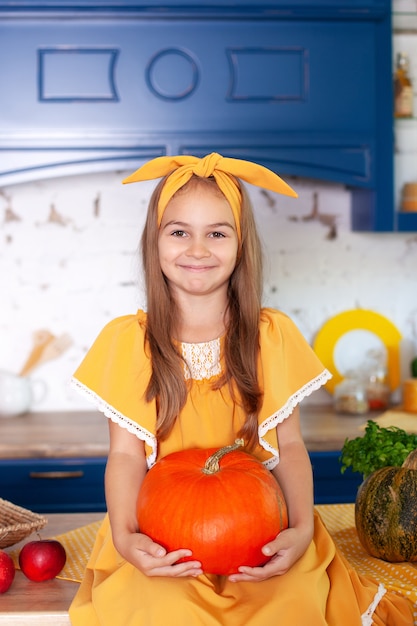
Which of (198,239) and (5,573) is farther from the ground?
(198,239)

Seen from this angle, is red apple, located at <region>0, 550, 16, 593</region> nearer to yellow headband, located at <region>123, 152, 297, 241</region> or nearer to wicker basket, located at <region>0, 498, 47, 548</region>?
wicker basket, located at <region>0, 498, 47, 548</region>

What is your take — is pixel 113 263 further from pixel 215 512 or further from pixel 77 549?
pixel 215 512

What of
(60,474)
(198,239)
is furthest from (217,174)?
(60,474)

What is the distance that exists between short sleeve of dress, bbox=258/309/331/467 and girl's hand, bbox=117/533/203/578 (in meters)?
0.37

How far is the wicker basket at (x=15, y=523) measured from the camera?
5.02 feet

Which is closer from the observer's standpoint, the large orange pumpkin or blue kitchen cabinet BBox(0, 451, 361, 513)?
the large orange pumpkin

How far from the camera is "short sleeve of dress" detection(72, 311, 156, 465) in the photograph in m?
1.61

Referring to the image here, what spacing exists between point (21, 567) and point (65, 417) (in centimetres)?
148

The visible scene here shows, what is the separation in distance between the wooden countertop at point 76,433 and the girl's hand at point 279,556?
44.2 inches

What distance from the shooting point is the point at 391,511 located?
1.47 meters

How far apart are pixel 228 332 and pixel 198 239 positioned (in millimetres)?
220

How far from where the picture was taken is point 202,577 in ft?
4.53

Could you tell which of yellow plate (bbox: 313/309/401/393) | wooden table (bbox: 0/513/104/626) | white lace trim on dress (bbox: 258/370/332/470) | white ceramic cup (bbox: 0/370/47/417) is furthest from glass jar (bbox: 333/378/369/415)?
wooden table (bbox: 0/513/104/626)

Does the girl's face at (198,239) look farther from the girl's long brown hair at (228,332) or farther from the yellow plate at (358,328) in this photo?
the yellow plate at (358,328)
